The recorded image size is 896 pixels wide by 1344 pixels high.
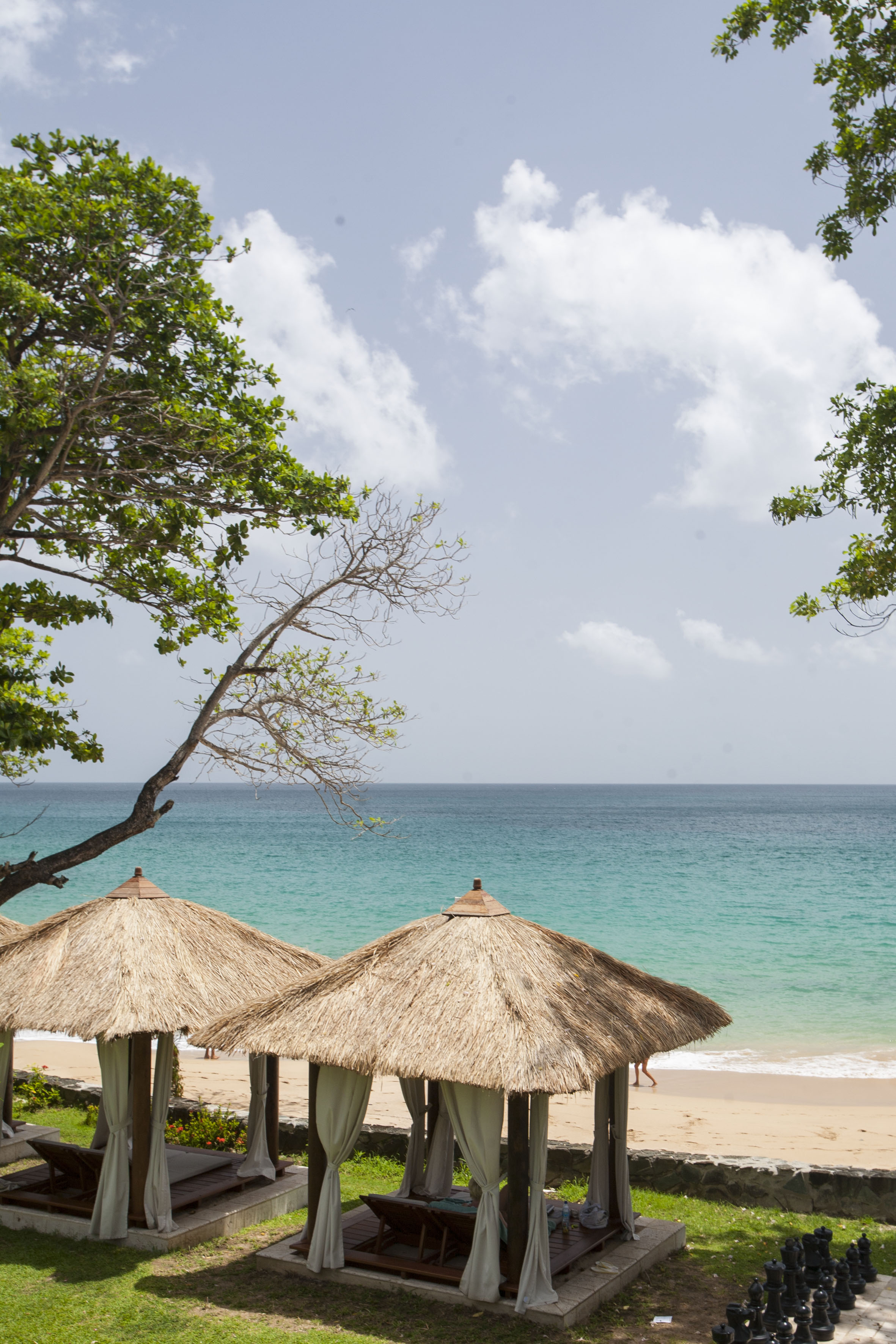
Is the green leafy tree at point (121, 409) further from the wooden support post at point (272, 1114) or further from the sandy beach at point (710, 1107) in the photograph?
the sandy beach at point (710, 1107)

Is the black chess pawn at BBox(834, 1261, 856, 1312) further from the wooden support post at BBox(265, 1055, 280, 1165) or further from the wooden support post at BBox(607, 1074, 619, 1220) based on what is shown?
the wooden support post at BBox(265, 1055, 280, 1165)

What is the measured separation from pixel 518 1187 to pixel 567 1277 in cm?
97

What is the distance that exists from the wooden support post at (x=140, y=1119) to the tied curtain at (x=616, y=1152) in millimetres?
3822

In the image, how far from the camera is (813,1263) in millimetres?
7469

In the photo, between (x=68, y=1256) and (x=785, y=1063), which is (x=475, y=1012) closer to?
(x=68, y=1256)

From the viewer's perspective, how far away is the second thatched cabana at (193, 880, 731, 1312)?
7398mm

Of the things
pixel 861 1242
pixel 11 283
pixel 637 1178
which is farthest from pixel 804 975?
pixel 11 283

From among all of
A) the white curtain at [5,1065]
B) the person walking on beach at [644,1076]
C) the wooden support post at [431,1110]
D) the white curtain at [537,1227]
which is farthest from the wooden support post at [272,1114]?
the person walking on beach at [644,1076]

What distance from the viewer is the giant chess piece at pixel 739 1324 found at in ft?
20.9

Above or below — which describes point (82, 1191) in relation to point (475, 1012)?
below

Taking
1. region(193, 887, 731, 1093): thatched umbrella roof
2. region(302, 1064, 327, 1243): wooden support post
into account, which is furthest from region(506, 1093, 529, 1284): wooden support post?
region(302, 1064, 327, 1243): wooden support post

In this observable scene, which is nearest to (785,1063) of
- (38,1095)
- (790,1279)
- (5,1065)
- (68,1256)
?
(38,1095)

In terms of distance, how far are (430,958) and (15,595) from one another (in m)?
4.75

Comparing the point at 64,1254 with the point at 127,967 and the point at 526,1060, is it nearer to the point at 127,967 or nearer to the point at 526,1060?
the point at 127,967
